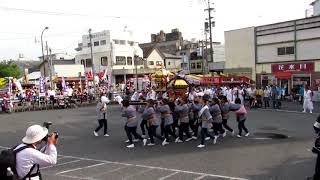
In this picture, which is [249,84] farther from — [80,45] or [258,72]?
[80,45]

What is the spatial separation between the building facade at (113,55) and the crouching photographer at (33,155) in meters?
64.1

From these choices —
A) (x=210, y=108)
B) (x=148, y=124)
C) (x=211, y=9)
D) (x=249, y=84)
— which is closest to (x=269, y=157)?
(x=210, y=108)

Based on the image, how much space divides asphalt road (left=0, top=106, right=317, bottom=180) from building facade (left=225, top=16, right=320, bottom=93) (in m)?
19.9

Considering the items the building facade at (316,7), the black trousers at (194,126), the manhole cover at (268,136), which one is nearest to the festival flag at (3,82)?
the black trousers at (194,126)

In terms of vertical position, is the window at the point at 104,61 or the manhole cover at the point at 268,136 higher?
the window at the point at 104,61

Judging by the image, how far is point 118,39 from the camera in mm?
75250

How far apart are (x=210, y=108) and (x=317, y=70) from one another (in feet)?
78.4

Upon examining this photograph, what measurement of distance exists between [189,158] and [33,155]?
7.58 metres

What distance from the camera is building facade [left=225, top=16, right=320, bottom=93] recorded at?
3662 centimetres

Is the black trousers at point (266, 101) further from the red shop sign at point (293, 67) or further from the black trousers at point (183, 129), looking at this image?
the black trousers at point (183, 129)

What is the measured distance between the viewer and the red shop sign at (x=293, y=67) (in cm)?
3656

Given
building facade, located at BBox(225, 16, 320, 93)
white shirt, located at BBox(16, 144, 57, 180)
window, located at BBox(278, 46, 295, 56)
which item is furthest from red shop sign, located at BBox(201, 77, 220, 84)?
white shirt, located at BBox(16, 144, 57, 180)

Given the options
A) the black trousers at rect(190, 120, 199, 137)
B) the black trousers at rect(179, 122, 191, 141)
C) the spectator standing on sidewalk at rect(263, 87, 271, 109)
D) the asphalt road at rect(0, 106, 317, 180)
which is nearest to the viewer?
the asphalt road at rect(0, 106, 317, 180)

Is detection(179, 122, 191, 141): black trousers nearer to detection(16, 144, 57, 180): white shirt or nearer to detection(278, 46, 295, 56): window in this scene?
detection(16, 144, 57, 180): white shirt
